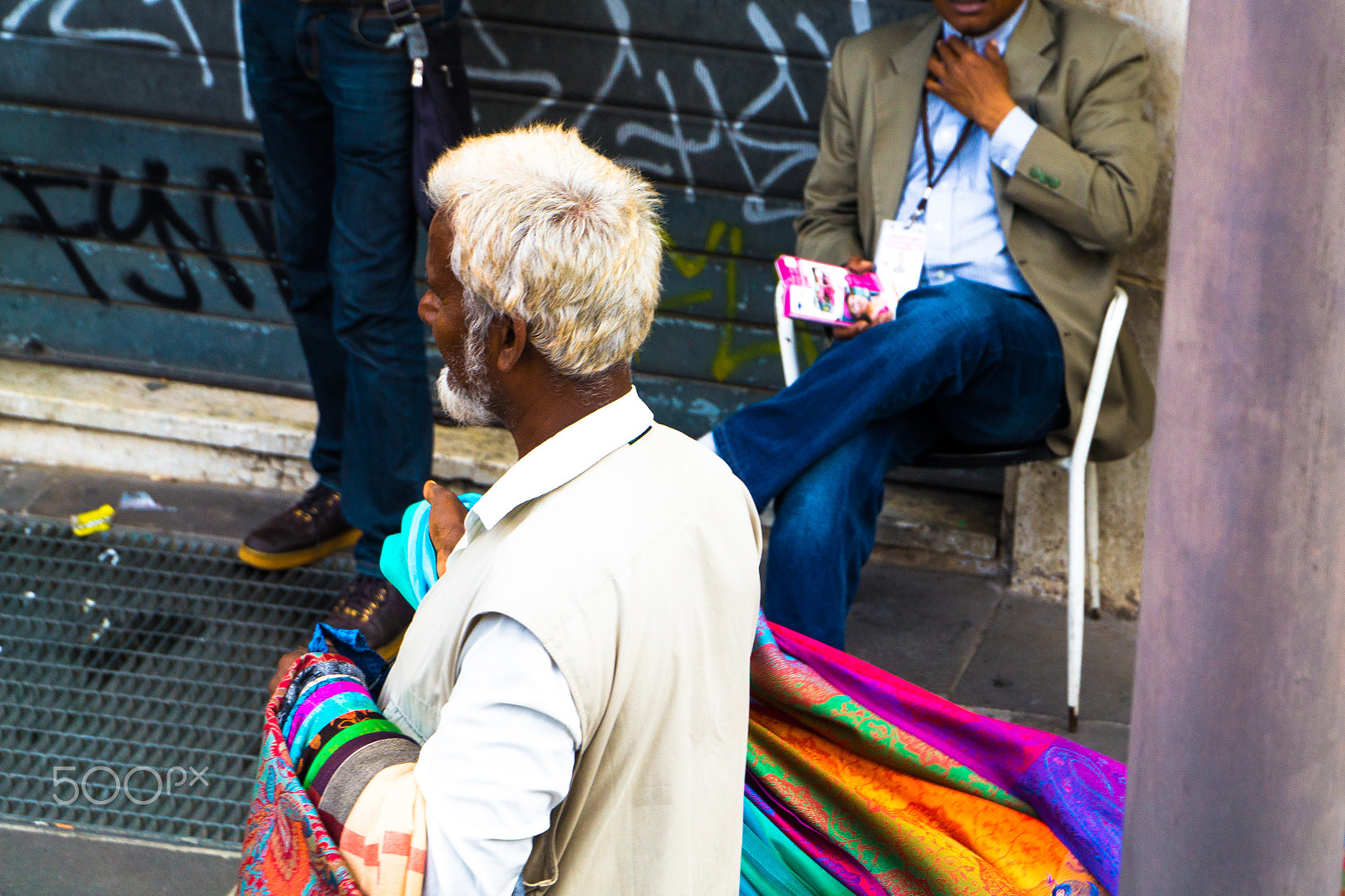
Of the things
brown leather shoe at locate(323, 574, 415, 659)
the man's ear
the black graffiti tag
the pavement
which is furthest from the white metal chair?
the black graffiti tag

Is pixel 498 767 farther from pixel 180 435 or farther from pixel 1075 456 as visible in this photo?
pixel 180 435

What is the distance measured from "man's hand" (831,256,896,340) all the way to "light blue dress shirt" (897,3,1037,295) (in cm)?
16

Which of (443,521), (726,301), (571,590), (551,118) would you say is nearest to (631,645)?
(571,590)

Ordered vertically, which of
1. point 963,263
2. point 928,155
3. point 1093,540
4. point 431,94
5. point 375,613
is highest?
point 431,94

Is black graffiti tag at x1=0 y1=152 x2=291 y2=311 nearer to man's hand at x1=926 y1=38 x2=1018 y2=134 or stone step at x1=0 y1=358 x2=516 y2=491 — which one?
stone step at x1=0 y1=358 x2=516 y2=491

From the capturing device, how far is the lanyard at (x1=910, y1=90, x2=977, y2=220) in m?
3.12

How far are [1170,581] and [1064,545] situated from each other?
8.39ft

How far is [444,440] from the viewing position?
4184 millimetres

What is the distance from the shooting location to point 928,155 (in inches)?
124

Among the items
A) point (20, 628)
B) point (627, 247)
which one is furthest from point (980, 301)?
point (20, 628)

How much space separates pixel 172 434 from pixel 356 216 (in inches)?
56.4

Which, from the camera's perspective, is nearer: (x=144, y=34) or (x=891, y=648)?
(x=891, y=648)

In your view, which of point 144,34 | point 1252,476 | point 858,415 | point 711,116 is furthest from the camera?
point 144,34

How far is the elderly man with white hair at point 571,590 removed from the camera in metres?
1.34
